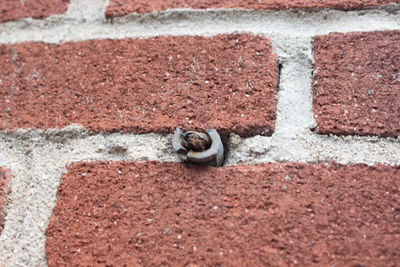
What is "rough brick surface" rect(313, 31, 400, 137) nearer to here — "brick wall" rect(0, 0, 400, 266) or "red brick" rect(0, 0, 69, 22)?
"brick wall" rect(0, 0, 400, 266)

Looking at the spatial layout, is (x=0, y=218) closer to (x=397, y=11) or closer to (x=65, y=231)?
(x=65, y=231)

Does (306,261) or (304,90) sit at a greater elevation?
(304,90)

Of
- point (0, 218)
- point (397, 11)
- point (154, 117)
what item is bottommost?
point (0, 218)

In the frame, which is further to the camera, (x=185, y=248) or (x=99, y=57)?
(x=99, y=57)

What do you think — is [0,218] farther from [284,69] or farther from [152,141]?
[284,69]

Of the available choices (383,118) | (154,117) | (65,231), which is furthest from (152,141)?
(383,118)

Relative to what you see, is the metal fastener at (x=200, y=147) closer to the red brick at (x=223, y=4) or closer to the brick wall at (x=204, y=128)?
the brick wall at (x=204, y=128)

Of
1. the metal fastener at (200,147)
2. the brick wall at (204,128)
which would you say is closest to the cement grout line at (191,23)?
the brick wall at (204,128)

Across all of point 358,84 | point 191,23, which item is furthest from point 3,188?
point 358,84

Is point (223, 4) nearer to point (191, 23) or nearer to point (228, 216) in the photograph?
point (191, 23)
